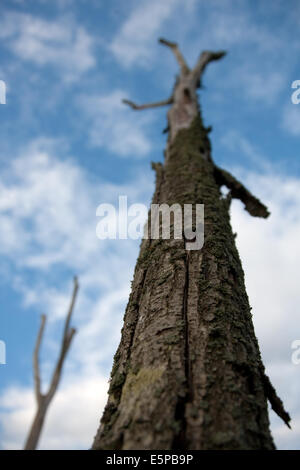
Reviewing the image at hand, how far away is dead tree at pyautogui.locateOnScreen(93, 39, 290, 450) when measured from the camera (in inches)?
43.3

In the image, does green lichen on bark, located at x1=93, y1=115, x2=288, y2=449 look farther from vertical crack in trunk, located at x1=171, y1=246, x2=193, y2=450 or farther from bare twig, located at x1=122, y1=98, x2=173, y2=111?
bare twig, located at x1=122, y1=98, x2=173, y2=111

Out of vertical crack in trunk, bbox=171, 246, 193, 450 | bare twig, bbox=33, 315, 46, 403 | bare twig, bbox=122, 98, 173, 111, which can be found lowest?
vertical crack in trunk, bbox=171, 246, 193, 450

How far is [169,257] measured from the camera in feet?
6.61

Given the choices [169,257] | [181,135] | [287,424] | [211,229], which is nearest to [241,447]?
[287,424]

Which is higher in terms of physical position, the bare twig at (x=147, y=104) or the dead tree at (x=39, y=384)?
the bare twig at (x=147, y=104)

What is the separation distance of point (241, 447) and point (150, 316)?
0.74 m

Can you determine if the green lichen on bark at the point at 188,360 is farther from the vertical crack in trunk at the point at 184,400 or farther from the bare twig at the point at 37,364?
the bare twig at the point at 37,364

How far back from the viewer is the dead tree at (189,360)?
1.10 m

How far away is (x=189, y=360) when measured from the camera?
135cm

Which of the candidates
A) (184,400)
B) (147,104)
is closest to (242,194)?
(184,400)

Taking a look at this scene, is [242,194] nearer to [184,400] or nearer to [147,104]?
[184,400]

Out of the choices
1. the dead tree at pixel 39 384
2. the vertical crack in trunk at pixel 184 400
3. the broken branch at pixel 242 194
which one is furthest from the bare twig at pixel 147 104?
the vertical crack in trunk at pixel 184 400

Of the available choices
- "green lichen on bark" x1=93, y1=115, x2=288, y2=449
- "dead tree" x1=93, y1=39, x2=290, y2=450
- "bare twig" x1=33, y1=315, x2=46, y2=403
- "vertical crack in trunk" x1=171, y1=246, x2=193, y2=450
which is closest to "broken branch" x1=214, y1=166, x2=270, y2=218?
"dead tree" x1=93, y1=39, x2=290, y2=450
